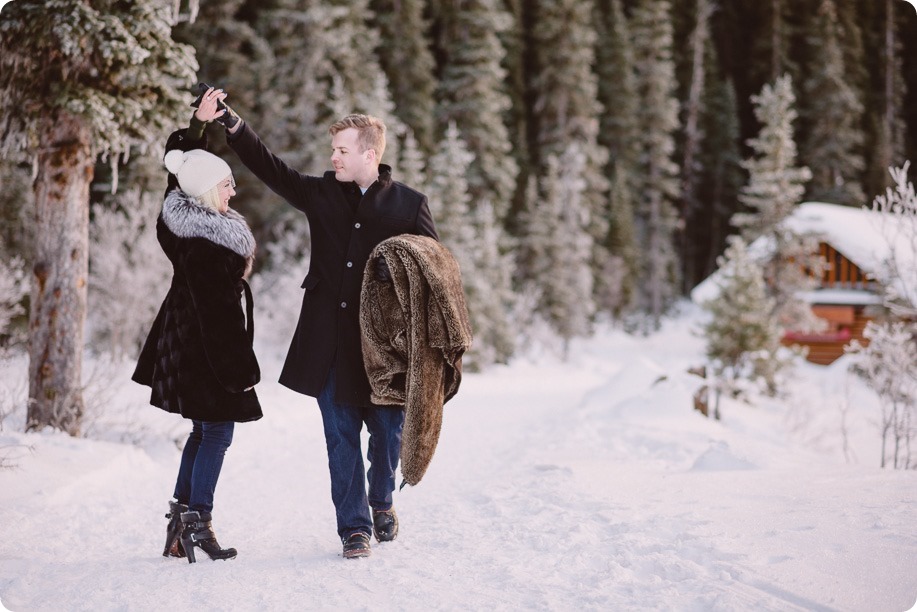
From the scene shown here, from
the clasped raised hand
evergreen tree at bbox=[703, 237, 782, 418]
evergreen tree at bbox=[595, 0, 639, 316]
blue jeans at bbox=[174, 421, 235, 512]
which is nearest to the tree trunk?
blue jeans at bbox=[174, 421, 235, 512]

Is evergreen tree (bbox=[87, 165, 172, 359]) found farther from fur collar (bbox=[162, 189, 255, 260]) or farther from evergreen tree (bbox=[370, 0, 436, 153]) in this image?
evergreen tree (bbox=[370, 0, 436, 153])

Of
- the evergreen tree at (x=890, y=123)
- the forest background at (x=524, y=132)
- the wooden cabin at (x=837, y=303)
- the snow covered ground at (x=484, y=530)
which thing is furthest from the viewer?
the evergreen tree at (x=890, y=123)

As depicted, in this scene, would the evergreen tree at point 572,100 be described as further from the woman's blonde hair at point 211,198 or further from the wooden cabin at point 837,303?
the woman's blonde hair at point 211,198

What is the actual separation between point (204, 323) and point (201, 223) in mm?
592

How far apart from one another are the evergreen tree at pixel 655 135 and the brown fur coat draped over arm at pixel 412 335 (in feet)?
134

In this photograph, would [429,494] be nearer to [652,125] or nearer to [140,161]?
[140,161]

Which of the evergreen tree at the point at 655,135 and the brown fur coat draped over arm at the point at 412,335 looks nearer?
the brown fur coat draped over arm at the point at 412,335

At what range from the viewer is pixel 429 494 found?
634 cm

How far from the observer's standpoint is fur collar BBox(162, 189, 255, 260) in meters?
4.17

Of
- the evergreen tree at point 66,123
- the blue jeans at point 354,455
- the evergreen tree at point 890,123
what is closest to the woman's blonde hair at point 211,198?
the blue jeans at point 354,455

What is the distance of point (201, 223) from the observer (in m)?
4.17

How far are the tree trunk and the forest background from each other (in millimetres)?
364

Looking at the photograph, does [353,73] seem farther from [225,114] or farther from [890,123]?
[890,123]

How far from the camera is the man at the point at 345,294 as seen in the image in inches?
169
